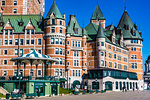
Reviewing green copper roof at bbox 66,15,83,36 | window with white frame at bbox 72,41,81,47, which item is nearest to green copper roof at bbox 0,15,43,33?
green copper roof at bbox 66,15,83,36

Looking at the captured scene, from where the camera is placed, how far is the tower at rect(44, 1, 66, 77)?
79250 millimetres

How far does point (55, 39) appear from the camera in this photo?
3135 inches

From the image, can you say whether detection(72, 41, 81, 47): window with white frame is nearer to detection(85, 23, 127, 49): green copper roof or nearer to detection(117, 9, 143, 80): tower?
detection(85, 23, 127, 49): green copper roof

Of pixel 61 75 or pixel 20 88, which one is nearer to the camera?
pixel 20 88

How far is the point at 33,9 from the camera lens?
106 meters

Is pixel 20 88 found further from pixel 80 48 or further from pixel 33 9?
pixel 33 9

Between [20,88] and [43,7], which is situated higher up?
[43,7]

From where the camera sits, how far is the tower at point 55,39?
7925 cm

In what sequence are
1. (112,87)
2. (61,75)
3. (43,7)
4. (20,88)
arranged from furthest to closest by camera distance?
(43,7)
(112,87)
(61,75)
(20,88)

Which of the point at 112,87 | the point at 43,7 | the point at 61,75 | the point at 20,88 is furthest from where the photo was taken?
the point at 43,7

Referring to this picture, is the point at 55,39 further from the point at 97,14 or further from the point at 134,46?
the point at 134,46

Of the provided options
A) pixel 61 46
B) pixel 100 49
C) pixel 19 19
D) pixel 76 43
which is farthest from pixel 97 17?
pixel 19 19

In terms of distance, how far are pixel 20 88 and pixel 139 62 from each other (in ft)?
211

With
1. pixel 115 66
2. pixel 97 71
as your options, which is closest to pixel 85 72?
pixel 97 71
